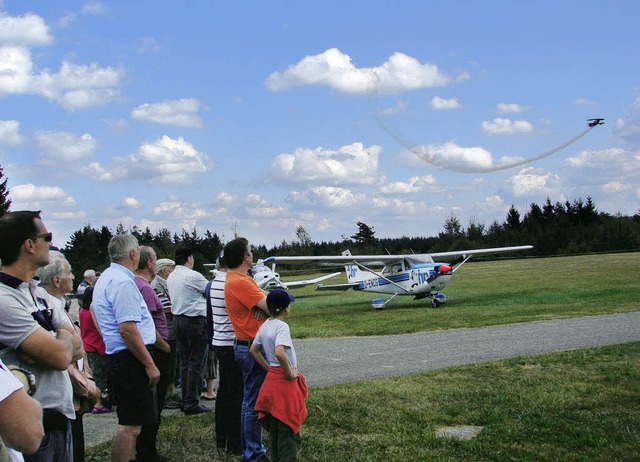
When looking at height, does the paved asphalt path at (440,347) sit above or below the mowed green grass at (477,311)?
above

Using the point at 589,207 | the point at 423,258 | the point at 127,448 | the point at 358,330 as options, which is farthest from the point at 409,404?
the point at 589,207

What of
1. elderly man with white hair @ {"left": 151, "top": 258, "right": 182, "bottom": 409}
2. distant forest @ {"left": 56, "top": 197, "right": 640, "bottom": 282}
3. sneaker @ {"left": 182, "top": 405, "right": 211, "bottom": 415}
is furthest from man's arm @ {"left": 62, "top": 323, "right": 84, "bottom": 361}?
distant forest @ {"left": 56, "top": 197, "right": 640, "bottom": 282}

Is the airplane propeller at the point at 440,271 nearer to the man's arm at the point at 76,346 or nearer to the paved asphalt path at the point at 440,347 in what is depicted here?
the paved asphalt path at the point at 440,347

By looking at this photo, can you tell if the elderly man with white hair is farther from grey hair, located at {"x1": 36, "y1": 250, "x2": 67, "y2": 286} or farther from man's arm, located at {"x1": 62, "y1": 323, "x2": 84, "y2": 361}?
man's arm, located at {"x1": 62, "y1": 323, "x2": 84, "y2": 361}

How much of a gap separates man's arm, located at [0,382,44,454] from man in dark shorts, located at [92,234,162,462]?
2.44m

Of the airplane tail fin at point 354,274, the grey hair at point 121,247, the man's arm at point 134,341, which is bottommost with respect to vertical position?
the airplane tail fin at point 354,274

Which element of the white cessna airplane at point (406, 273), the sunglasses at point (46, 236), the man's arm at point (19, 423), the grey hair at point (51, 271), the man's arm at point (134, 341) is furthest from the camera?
the white cessna airplane at point (406, 273)

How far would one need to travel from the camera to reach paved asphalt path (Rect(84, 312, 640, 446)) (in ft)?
31.7

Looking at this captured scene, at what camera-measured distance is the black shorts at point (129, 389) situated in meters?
4.43

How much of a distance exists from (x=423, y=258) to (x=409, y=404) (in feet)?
63.1

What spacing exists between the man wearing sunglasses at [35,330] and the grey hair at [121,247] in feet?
4.65

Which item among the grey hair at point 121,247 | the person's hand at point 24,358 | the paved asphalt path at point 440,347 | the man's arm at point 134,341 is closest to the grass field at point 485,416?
the paved asphalt path at point 440,347

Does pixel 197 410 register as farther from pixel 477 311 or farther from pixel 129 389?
pixel 477 311

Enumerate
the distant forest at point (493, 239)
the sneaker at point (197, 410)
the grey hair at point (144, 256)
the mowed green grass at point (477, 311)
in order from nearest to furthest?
the grey hair at point (144, 256) → the sneaker at point (197, 410) → the mowed green grass at point (477, 311) → the distant forest at point (493, 239)
